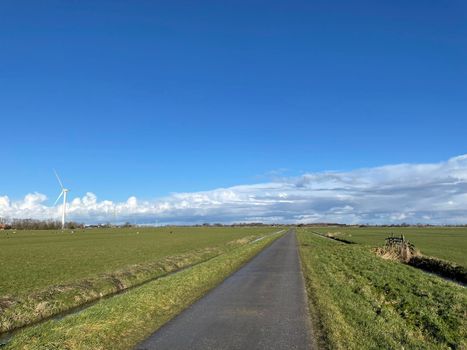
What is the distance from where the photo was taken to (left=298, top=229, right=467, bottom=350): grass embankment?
11434 mm

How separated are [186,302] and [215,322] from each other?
419cm

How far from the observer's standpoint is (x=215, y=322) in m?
13.0

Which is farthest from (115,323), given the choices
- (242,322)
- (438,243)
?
(438,243)

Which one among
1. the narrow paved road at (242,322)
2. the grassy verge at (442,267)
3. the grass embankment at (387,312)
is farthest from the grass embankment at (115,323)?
the grassy verge at (442,267)

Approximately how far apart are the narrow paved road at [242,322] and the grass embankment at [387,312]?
0.74 m

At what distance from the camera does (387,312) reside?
15.1 m

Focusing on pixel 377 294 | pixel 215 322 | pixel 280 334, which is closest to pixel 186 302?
pixel 215 322

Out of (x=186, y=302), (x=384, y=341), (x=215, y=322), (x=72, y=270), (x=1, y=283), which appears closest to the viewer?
(x=384, y=341)

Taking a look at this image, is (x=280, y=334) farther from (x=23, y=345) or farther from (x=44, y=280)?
(x=44, y=280)

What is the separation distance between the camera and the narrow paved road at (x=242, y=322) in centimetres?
1060

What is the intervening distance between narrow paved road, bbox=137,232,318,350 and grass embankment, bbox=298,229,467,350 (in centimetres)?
74

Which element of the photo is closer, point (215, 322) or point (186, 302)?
point (215, 322)

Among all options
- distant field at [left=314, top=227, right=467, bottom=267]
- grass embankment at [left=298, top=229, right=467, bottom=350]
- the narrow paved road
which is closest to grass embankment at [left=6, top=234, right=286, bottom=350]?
the narrow paved road

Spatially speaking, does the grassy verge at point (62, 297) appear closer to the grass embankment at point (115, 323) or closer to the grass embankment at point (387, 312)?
the grass embankment at point (115, 323)
